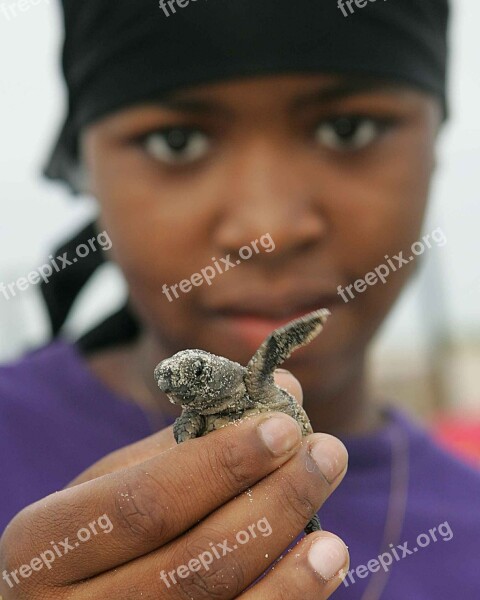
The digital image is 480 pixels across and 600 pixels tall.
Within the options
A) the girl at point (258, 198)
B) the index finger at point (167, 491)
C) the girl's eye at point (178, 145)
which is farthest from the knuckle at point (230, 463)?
the girl's eye at point (178, 145)

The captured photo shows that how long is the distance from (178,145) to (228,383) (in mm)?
513

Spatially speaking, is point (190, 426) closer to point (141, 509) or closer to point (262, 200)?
point (141, 509)

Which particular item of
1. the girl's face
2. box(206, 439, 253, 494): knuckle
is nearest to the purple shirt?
the girl's face

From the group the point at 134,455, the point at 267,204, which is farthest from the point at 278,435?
the point at 267,204

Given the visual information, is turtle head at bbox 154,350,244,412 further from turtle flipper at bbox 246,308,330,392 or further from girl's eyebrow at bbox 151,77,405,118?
girl's eyebrow at bbox 151,77,405,118

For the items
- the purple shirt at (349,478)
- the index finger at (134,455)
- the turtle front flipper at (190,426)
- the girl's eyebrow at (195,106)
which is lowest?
the purple shirt at (349,478)

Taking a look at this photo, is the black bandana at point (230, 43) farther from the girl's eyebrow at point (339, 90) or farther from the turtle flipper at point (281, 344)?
the turtle flipper at point (281, 344)

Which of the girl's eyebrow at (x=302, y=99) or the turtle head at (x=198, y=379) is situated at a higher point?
the girl's eyebrow at (x=302, y=99)

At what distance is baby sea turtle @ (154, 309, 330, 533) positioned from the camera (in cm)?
51

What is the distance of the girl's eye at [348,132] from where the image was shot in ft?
3.11

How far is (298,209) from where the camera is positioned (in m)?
0.91

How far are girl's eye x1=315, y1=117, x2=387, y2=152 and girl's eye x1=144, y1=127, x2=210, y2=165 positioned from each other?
0.55 ft

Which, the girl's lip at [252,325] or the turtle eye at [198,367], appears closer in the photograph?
the turtle eye at [198,367]

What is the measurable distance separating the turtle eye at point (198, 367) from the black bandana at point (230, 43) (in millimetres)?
520
